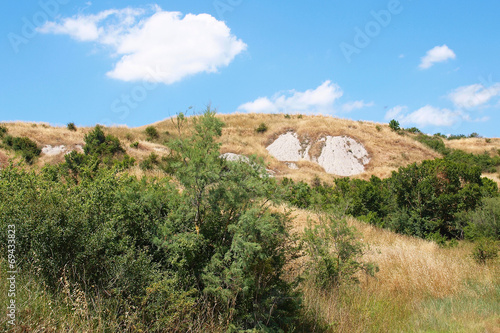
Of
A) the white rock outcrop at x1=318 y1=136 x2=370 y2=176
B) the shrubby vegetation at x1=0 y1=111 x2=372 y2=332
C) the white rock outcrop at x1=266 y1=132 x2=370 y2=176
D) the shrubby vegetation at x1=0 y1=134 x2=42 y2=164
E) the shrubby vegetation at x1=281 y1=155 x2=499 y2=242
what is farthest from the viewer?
the white rock outcrop at x1=266 y1=132 x2=370 y2=176

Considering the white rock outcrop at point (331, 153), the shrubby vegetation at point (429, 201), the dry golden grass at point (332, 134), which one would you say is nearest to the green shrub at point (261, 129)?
the dry golden grass at point (332, 134)

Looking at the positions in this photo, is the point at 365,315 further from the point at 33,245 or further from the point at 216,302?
the point at 33,245

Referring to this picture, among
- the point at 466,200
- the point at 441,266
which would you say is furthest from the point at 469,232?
the point at 441,266

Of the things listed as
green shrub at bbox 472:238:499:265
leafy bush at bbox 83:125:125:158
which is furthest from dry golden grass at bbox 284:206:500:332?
leafy bush at bbox 83:125:125:158

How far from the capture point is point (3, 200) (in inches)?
172

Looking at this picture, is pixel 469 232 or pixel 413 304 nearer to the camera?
pixel 413 304

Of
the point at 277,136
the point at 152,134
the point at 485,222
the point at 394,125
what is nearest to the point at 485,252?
the point at 485,222

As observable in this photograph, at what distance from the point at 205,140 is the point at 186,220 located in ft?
3.45

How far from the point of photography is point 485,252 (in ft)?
29.4

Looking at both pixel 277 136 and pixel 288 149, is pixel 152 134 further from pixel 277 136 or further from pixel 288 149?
pixel 288 149

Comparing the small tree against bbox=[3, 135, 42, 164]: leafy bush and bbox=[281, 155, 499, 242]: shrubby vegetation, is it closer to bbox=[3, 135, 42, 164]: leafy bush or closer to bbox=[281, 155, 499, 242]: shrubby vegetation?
bbox=[3, 135, 42, 164]: leafy bush

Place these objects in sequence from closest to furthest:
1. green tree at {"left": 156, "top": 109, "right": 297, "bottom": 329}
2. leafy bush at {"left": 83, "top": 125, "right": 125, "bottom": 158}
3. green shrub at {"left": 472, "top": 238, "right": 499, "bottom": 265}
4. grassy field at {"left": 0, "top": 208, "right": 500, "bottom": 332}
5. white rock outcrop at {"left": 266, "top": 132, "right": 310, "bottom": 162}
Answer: grassy field at {"left": 0, "top": 208, "right": 500, "bottom": 332}
green tree at {"left": 156, "top": 109, "right": 297, "bottom": 329}
green shrub at {"left": 472, "top": 238, "right": 499, "bottom": 265}
leafy bush at {"left": 83, "top": 125, "right": 125, "bottom": 158}
white rock outcrop at {"left": 266, "top": 132, "right": 310, "bottom": 162}

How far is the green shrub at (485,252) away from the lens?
29.1 ft

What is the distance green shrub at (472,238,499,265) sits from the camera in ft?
29.1
